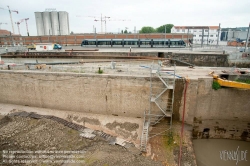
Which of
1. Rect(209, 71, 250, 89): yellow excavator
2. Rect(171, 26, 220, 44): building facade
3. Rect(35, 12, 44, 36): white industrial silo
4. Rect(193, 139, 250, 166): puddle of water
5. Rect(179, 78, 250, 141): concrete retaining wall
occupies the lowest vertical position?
Rect(193, 139, 250, 166): puddle of water

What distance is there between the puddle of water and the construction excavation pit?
78mm

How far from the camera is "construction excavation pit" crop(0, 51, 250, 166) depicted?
1230 centimetres

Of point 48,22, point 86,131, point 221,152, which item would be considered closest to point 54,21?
point 48,22

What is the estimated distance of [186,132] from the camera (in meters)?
14.6

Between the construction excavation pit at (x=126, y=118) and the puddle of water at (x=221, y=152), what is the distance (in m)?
0.08

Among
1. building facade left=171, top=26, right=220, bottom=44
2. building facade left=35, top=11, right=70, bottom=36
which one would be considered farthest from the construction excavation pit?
building facade left=35, top=11, right=70, bottom=36

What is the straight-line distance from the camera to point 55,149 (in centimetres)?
1237

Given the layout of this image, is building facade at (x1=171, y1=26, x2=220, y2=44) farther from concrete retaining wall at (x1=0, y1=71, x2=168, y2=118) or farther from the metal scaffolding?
concrete retaining wall at (x1=0, y1=71, x2=168, y2=118)

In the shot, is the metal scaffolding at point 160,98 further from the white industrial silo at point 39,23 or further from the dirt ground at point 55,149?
the white industrial silo at point 39,23

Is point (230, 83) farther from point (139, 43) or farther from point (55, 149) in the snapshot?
point (139, 43)

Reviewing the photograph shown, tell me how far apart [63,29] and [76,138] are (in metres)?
97.0

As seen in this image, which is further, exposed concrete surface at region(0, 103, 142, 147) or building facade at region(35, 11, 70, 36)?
building facade at region(35, 11, 70, 36)

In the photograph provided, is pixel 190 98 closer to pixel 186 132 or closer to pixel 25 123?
pixel 186 132

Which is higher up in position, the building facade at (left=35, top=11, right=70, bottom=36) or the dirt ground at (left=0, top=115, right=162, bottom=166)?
the building facade at (left=35, top=11, right=70, bottom=36)
